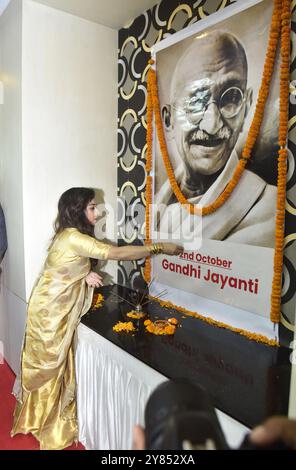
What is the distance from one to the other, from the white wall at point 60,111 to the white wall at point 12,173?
0.22 ft

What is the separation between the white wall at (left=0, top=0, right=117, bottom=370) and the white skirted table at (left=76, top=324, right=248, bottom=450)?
74 cm

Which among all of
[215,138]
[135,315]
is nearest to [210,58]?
[215,138]

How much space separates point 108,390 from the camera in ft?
5.17

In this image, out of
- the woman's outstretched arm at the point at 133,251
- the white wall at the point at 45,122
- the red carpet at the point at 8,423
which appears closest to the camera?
the woman's outstretched arm at the point at 133,251

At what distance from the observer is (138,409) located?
4.46ft

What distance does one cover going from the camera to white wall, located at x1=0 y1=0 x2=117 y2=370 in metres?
2.05

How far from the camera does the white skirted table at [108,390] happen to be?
1366 mm

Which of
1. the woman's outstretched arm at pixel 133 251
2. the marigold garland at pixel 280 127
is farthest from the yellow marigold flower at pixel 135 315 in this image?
the marigold garland at pixel 280 127

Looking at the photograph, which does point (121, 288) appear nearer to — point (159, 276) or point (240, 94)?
point (159, 276)

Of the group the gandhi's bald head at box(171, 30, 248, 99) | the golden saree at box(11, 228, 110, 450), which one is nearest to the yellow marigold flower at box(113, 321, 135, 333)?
the golden saree at box(11, 228, 110, 450)

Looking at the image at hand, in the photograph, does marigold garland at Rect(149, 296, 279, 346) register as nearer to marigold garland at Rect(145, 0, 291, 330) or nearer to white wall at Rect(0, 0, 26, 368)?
marigold garland at Rect(145, 0, 291, 330)

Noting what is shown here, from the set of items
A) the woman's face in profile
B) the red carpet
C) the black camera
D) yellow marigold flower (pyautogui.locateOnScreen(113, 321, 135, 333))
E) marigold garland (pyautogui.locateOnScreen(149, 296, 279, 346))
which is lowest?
the red carpet

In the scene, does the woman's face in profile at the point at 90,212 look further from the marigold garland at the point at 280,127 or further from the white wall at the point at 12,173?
the marigold garland at the point at 280,127

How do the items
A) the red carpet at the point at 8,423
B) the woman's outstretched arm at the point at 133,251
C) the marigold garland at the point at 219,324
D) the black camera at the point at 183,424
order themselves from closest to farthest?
the black camera at the point at 183,424
the marigold garland at the point at 219,324
the woman's outstretched arm at the point at 133,251
the red carpet at the point at 8,423
